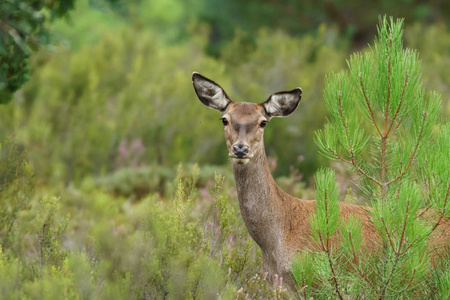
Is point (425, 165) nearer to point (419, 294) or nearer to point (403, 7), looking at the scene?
point (419, 294)

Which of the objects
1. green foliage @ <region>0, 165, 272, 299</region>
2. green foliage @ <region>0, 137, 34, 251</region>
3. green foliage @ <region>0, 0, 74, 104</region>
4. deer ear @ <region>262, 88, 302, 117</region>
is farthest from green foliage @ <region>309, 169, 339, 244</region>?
green foliage @ <region>0, 137, 34, 251</region>

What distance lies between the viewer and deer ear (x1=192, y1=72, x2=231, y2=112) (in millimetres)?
5633

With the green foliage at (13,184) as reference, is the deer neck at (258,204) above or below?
above

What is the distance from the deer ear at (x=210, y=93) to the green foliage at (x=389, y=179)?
1.49 metres

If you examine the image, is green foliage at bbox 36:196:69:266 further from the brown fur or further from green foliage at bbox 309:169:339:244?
green foliage at bbox 309:169:339:244

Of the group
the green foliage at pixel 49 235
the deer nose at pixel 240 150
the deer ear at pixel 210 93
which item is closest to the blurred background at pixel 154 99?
the deer ear at pixel 210 93

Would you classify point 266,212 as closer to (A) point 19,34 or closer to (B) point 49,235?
(B) point 49,235

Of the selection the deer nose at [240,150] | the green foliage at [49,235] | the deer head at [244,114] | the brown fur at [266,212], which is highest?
the deer head at [244,114]

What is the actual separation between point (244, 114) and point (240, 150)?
483 mm

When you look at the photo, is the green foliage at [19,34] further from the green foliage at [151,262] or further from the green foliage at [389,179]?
the green foliage at [389,179]

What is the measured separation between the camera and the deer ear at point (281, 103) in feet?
18.0

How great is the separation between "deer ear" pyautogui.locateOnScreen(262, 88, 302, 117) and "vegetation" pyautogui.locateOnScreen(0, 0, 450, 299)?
732mm

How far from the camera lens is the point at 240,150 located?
500 cm

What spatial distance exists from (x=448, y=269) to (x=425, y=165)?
2.13 ft
